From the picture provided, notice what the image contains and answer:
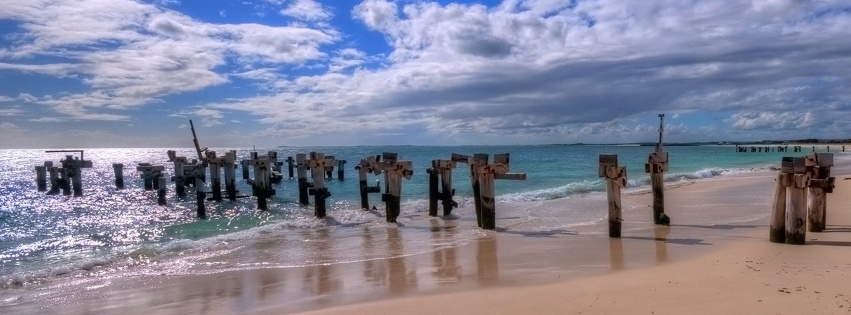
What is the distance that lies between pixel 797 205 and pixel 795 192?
0.21m

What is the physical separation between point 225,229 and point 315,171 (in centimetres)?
306

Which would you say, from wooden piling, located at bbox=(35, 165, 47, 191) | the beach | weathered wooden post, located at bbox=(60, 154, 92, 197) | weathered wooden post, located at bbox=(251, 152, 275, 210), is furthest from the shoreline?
wooden piling, located at bbox=(35, 165, 47, 191)

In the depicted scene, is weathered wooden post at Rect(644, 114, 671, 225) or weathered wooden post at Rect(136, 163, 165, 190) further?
weathered wooden post at Rect(136, 163, 165, 190)

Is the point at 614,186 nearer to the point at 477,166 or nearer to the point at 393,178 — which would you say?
the point at 477,166

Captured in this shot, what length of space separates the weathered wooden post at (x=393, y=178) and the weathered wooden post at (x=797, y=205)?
8394 mm

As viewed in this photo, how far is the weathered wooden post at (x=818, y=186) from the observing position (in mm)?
9742

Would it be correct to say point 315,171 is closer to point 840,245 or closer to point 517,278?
point 517,278

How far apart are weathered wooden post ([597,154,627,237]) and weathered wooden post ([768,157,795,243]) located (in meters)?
2.39

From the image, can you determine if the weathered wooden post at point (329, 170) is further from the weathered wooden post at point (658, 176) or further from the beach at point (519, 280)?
the weathered wooden post at point (658, 176)

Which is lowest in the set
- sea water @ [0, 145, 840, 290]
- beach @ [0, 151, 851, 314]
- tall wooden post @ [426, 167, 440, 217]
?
sea water @ [0, 145, 840, 290]

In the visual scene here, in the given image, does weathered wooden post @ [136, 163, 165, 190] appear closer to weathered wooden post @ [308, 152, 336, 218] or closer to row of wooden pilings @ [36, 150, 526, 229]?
row of wooden pilings @ [36, 150, 526, 229]

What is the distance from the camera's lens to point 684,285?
21.9ft

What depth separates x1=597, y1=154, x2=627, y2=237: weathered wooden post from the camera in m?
10.6

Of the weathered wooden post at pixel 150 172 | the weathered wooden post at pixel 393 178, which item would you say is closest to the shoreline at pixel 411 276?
the weathered wooden post at pixel 393 178
